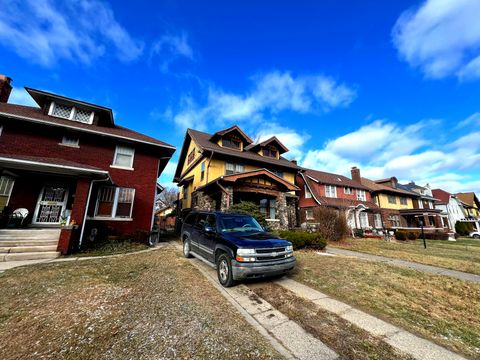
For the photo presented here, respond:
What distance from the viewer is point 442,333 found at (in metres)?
3.55

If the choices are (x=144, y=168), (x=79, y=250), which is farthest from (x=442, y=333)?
(x=144, y=168)

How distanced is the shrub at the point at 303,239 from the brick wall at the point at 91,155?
880 cm

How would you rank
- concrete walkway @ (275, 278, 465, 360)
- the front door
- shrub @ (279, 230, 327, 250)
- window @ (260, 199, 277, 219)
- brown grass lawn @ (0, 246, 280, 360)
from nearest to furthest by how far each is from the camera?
brown grass lawn @ (0, 246, 280, 360)
concrete walkway @ (275, 278, 465, 360)
the front door
shrub @ (279, 230, 327, 250)
window @ (260, 199, 277, 219)

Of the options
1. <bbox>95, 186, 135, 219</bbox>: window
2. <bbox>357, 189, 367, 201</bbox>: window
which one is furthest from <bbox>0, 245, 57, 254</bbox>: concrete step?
<bbox>357, 189, 367, 201</bbox>: window

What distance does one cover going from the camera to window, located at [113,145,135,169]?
503 inches

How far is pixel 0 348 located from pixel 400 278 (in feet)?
31.7

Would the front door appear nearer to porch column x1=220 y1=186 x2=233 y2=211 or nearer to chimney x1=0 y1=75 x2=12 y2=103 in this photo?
chimney x1=0 y1=75 x2=12 y2=103

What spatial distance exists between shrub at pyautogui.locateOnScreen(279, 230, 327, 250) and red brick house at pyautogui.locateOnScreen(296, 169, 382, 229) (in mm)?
11427

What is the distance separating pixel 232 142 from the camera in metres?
19.7

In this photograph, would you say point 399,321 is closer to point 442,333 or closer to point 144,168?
point 442,333

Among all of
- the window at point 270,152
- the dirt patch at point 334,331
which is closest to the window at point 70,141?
the dirt patch at point 334,331

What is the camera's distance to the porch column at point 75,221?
28.1ft

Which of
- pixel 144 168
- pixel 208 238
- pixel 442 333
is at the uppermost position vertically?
pixel 144 168

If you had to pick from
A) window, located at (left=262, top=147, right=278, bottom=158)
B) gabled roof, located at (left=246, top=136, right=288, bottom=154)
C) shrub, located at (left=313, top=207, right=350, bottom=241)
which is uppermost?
gabled roof, located at (left=246, top=136, right=288, bottom=154)
